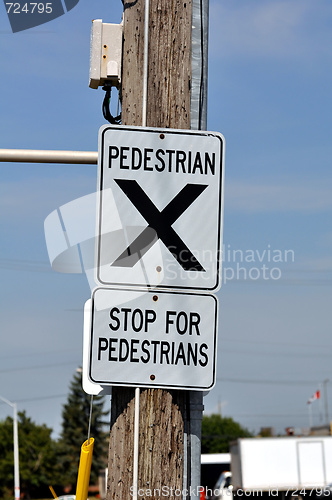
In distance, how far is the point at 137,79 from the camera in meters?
3.70

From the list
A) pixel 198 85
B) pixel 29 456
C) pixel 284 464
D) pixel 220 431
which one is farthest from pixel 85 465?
pixel 220 431

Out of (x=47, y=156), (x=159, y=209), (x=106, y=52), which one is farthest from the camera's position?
(x=47, y=156)

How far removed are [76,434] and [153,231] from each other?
9780 cm

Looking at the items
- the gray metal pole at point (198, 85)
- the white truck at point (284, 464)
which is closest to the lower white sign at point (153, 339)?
the gray metal pole at point (198, 85)

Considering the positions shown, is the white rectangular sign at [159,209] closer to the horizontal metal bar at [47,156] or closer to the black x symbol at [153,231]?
the black x symbol at [153,231]

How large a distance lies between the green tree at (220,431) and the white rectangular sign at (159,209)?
108m

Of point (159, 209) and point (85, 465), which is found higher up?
point (159, 209)

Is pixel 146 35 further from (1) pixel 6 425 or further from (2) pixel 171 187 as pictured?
(1) pixel 6 425

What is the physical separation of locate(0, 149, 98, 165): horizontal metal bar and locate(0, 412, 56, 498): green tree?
8490cm

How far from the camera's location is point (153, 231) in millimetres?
3455

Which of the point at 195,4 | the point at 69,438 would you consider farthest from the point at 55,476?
the point at 195,4

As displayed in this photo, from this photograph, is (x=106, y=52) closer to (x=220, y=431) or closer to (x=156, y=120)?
(x=156, y=120)

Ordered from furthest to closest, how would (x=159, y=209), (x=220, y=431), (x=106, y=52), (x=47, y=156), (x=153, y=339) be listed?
1. (x=220, y=431)
2. (x=47, y=156)
3. (x=106, y=52)
4. (x=159, y=209)
5. (x=153, y=339)

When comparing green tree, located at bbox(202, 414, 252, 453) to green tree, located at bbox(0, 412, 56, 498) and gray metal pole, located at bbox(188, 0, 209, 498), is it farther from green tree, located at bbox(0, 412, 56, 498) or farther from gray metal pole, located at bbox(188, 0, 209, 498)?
gray metal pole, located at bbox(188, 0, 209, 498)
